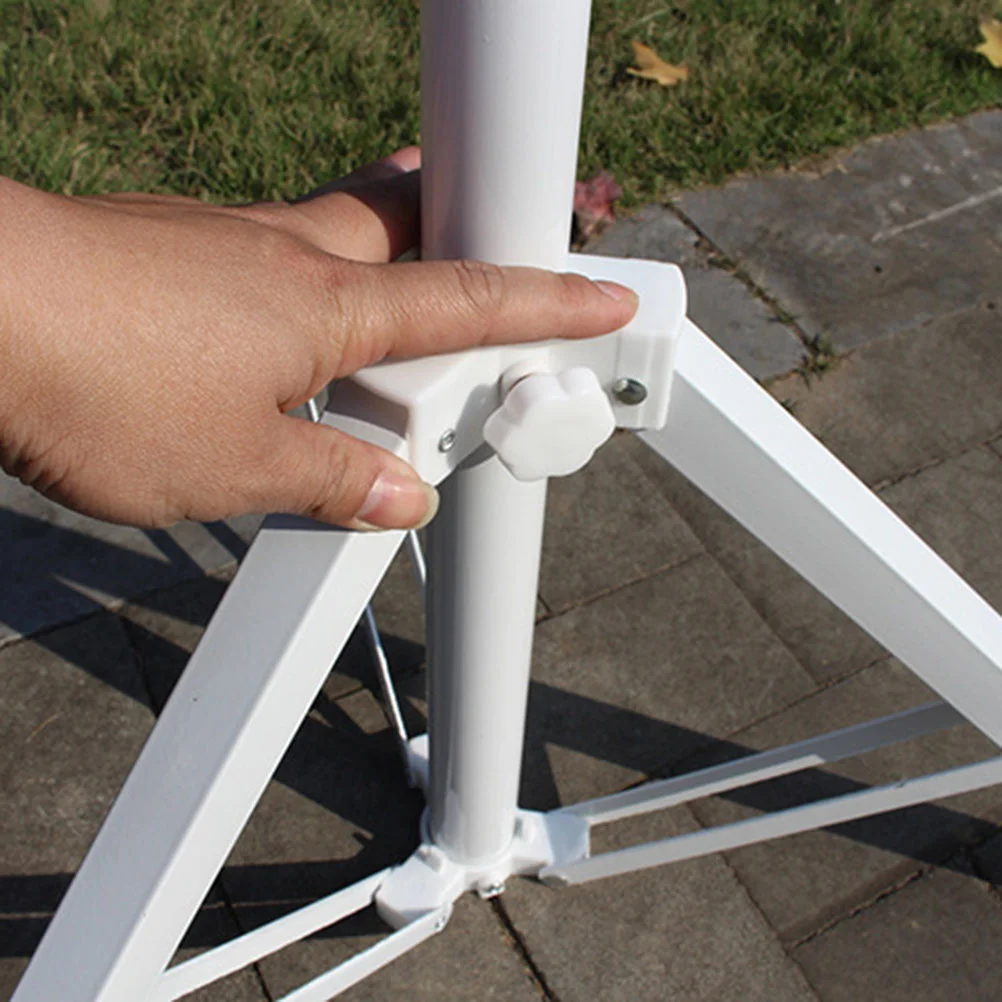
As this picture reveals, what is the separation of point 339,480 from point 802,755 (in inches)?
34.9

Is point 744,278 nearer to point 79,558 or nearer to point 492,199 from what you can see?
point 79,558

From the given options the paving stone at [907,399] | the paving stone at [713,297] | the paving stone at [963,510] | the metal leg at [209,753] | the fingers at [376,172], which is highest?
the fingers at [376,172]

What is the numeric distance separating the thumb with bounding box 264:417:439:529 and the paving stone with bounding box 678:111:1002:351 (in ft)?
6.57

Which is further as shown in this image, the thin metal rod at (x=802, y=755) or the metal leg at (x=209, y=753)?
the thin metal rod at (x=802, y=755)

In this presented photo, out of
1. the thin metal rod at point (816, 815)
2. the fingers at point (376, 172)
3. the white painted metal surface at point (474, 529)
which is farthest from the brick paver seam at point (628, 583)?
the fingers at point (376, 172)

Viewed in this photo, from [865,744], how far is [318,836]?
0.91m

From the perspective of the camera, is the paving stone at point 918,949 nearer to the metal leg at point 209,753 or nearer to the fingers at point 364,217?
the metal leg at point 209,753

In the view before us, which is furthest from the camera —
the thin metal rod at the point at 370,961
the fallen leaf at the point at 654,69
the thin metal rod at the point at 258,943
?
the fallen leaf at the point at 654,69

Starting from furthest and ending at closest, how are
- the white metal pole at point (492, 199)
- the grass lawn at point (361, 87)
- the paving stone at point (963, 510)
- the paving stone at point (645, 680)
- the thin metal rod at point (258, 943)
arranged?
the grass lawn at point (361, 87), the paving stone at point (963, 510), the paving stone at point (645, 680), the thin metal rod at point (258, 943), the white metal pole at point (492, 199)

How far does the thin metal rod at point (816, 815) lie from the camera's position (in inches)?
52.6

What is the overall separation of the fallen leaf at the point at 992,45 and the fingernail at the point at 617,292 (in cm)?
295

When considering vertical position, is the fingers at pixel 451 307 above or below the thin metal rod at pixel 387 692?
above

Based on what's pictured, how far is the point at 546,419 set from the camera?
0.85 m

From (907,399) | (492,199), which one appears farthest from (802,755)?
(907,399)
